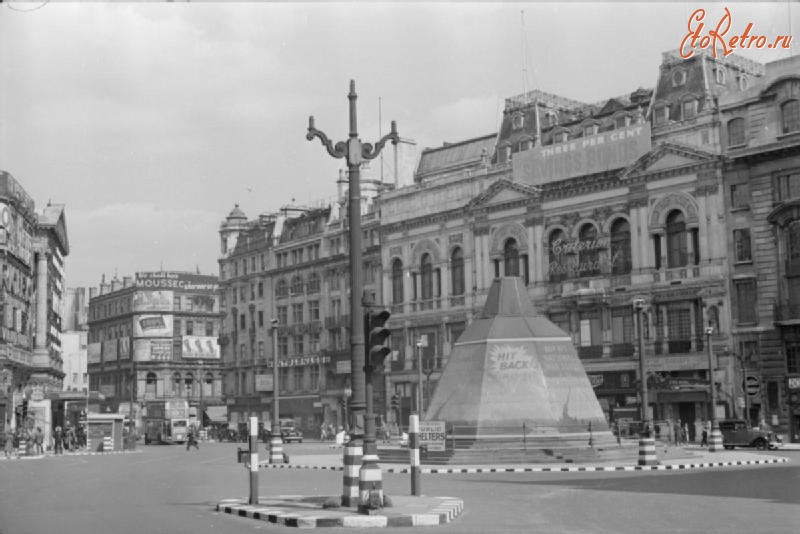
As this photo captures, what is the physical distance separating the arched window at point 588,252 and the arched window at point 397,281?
58.2 feet

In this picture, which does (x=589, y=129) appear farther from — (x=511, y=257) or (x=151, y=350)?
(x=151, y=350)

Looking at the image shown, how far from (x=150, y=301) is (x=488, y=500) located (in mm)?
113554

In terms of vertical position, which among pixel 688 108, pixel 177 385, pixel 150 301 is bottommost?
pixel 177 385

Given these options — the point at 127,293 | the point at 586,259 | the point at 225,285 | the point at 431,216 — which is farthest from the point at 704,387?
the point at 127,293

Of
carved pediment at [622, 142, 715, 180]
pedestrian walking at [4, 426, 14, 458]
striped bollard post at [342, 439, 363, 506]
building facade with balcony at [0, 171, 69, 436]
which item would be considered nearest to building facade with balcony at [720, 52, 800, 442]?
carved pediment at [622, 142, 715, 180]

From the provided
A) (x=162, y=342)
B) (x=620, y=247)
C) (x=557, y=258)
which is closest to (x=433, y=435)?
(x=620, y=247)

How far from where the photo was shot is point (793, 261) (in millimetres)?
55812

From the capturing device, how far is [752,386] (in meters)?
56.9

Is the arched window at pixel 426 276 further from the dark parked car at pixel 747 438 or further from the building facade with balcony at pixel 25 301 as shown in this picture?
the dark parked car at pixel 747 438

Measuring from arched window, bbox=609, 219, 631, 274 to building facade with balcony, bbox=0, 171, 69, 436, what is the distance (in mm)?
36233

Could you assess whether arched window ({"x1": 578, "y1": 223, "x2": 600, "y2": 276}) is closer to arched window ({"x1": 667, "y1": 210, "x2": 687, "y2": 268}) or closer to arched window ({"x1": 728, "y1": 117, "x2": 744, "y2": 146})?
arched window ({"x1": 667, "y1": 210, "x2": 687, "y2": 268})

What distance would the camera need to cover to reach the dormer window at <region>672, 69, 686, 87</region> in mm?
64688

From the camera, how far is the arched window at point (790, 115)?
56.3 m

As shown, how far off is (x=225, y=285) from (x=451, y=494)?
8337 centimetres
